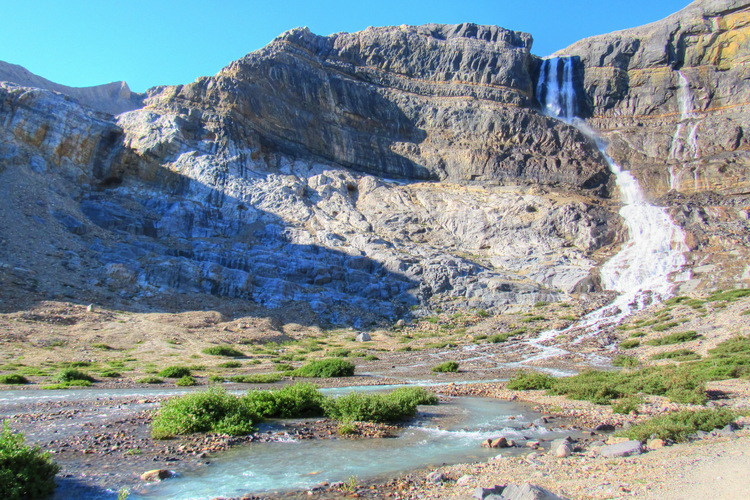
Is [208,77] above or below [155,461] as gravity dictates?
above

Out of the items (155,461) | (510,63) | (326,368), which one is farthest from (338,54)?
(155,461)

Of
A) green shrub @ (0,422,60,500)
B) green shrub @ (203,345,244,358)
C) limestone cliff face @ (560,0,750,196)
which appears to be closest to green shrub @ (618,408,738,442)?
green shrub @ (0,422,60,500)

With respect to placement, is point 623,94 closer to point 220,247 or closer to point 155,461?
point 220,247

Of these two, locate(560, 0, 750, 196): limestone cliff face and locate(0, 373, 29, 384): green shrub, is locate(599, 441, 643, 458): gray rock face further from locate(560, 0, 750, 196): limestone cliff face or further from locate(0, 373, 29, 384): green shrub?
locate(560, 0, 750, 196): limestone cliff face

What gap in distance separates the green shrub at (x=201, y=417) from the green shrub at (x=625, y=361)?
27.3 meters

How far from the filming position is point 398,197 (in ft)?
263

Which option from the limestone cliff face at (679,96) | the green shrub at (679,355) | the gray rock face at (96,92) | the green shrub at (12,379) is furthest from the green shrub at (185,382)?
the gray rock face at (96,92)

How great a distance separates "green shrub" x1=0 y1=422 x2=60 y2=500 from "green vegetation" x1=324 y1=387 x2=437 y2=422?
8.12 meters

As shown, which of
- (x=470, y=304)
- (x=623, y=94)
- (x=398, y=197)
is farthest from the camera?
(x=623, y=94)

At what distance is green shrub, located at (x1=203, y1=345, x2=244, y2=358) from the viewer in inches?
1534

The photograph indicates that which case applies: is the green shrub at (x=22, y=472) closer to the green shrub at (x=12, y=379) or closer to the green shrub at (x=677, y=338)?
the green shrub at (x=12, y=379)

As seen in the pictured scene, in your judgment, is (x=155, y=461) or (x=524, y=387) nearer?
(x=155, y=461)

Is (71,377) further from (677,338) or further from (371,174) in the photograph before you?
(371,174)

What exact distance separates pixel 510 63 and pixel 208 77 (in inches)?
2370
